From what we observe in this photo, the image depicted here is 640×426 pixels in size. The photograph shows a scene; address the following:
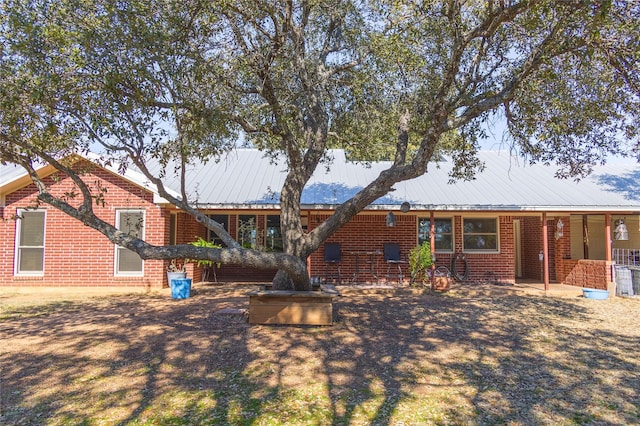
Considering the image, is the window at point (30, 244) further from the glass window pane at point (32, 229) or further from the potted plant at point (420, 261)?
the potted plant at point (420, 261)

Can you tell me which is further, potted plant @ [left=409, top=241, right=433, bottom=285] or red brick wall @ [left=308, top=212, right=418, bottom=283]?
red brick wall @ [left=308, top=212, right=418, bottom=283]

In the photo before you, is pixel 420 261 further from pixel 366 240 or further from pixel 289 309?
pixel 289 309

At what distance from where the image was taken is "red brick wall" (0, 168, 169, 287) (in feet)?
40.6

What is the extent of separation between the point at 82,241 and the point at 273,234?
18.5ft

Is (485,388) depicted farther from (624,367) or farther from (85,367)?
(85,367)

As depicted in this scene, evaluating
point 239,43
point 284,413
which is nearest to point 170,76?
point 239,43

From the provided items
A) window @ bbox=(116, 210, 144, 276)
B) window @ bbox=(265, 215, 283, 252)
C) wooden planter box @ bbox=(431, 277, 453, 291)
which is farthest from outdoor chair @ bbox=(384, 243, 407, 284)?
window @ bbox=(116, 210, 144, 276)

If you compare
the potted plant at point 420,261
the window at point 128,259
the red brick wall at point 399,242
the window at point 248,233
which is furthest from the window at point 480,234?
the window at point 128,259

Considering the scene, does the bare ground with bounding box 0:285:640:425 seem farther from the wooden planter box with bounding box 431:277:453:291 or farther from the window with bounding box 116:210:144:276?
the window with bounding box 116:210:144:276

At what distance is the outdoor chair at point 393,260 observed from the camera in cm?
1353

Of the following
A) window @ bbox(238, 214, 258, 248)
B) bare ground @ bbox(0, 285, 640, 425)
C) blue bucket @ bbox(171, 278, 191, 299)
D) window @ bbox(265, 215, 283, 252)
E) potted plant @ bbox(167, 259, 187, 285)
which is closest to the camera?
bare ground @ bbox(0, 285, 640, 425)

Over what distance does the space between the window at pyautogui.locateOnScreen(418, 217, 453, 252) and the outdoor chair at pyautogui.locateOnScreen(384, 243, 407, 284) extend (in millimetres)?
1055

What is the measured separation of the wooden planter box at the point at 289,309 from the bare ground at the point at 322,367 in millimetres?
211

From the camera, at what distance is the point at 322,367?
5645 mm
